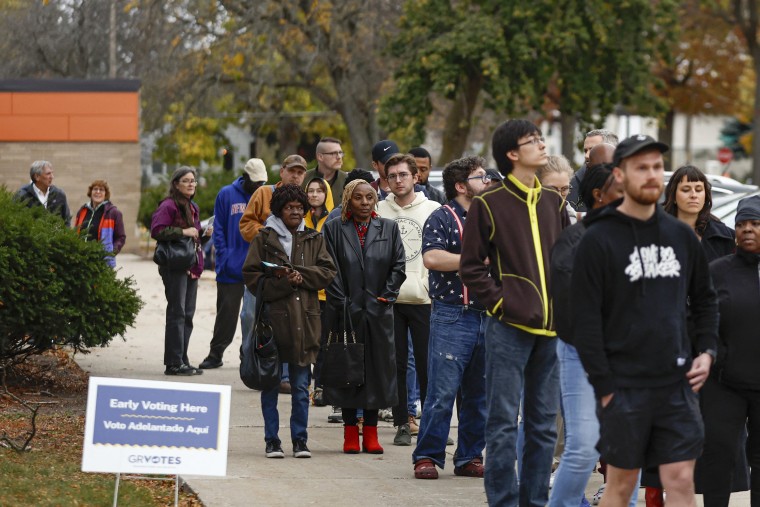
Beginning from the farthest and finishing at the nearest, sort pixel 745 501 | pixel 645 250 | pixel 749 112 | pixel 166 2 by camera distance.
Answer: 1. pixel 749 112
2. pixel 166 2
3. pixel 745 501
4. pixel 645 250

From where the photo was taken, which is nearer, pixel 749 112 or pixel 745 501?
pixel 745 501

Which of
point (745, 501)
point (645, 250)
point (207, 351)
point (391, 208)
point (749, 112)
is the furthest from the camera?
point (749, 112)

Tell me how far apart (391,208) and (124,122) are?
2469 centimetres

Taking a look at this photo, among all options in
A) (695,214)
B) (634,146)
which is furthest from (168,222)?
(634,146)

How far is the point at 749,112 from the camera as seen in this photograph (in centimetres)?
6216

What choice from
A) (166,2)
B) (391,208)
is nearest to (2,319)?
(391,208)

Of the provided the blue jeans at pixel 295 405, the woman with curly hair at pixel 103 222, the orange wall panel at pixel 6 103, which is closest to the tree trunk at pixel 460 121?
the orange wall panel at pixel 6 103

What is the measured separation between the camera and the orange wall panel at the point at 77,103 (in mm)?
33188

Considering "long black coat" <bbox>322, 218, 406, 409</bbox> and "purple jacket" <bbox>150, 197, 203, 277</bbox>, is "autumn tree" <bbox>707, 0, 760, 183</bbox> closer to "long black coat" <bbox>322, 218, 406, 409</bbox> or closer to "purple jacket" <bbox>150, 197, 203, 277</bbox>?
"purple jacket" <bbox>150, 197, 203, 277</bbox>

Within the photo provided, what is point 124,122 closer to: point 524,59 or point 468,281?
point 524,59

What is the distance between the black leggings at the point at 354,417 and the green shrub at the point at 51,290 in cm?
265

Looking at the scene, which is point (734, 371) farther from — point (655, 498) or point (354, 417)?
point (354, 417)

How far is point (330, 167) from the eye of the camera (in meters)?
11.7

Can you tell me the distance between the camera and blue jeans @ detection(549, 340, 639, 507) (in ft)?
20.8
